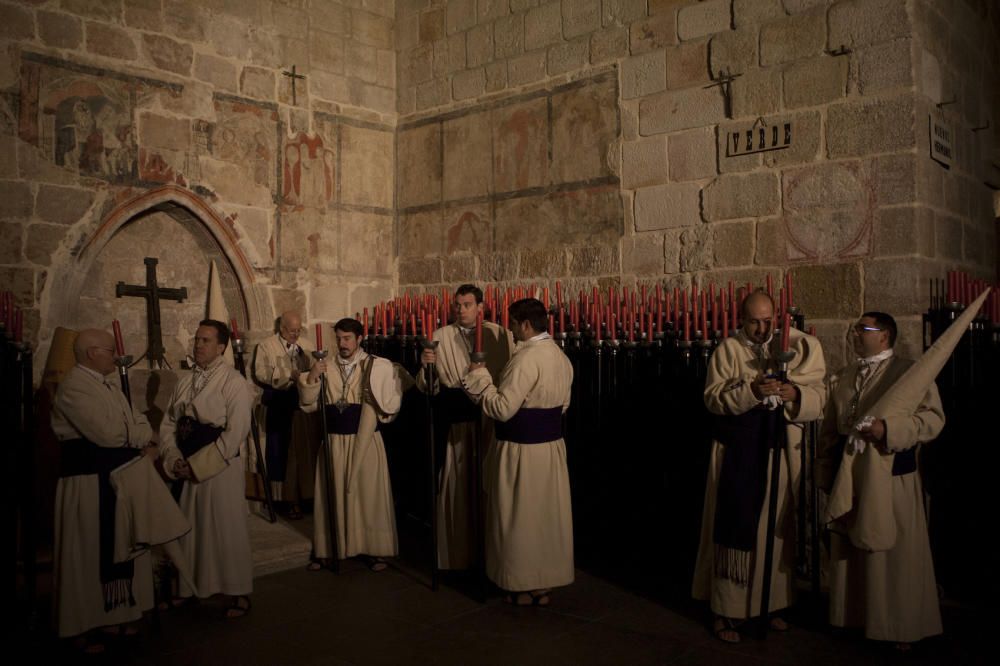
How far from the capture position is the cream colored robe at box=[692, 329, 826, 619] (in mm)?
4414

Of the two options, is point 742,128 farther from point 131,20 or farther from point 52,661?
point 52,661

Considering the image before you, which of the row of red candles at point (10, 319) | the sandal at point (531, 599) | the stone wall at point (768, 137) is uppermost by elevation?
the stone wall at point (768, 137)

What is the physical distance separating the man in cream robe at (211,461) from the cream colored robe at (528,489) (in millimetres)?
1302

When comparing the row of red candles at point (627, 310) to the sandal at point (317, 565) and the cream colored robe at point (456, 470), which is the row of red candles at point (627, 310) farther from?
the sandal at point (317, 565)

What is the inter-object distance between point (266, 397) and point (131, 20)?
3143 millimetres

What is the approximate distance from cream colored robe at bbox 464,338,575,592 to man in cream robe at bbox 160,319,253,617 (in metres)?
1.30

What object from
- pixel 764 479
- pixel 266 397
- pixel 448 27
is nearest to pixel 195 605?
pixel 266 397

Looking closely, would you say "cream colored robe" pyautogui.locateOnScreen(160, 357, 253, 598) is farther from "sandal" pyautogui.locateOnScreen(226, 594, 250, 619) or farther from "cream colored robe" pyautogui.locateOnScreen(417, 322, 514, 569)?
"cream colored robe" pyautogui.locateOnScreen(417, 322, 514, 569)

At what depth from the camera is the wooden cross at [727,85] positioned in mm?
6505

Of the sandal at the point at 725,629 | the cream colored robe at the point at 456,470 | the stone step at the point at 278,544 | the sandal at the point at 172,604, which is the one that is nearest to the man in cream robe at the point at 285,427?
the stone step at the point at 278,544

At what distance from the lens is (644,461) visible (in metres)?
6.03

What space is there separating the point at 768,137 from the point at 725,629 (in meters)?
3.47

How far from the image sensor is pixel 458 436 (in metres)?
5.71

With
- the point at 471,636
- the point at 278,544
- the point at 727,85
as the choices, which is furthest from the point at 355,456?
the point at 727,85
